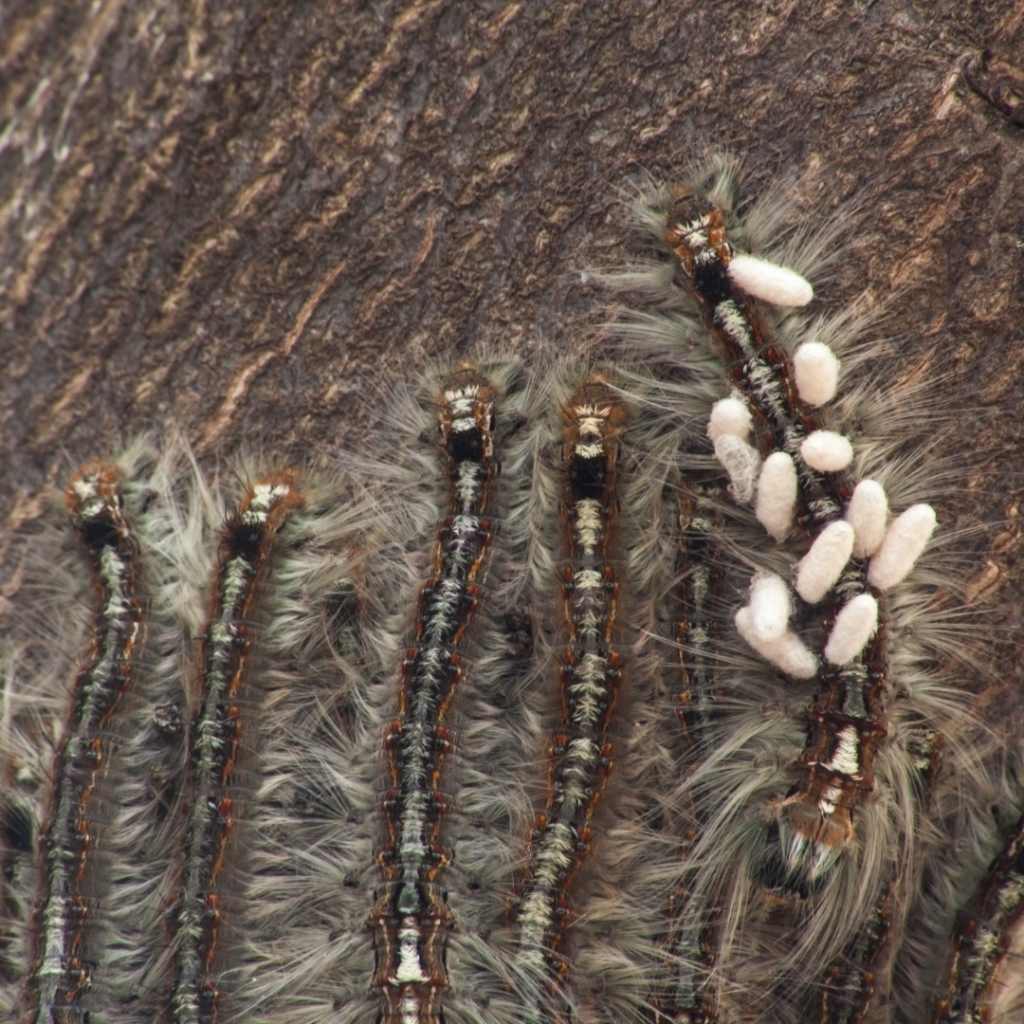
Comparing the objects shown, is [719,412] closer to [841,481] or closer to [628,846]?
[841,481]

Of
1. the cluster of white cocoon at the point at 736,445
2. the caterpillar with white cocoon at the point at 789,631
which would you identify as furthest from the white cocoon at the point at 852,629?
the cluster of white cocoon at the point at 736,445

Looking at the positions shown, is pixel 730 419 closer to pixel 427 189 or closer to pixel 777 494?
pixel 777 494

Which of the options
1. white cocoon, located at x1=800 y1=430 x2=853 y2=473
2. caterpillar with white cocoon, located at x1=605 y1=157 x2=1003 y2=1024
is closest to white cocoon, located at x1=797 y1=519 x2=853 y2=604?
caterpillar with white cocoon, located at x1=605 y1=157 x2=1003 y2=1024

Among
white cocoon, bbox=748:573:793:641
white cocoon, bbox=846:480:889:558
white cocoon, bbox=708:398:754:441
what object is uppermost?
white cocoon, bbox=708:398:754:441

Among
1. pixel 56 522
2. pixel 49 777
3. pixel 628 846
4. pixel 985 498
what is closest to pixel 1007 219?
pixel 985 498

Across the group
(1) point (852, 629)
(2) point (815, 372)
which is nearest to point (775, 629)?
(1) point (852, 629)

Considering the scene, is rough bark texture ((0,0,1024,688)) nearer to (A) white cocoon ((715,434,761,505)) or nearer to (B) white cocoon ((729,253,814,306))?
(B) white cocoon ((729,253,814,306))
